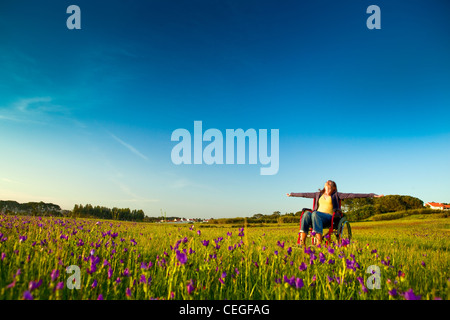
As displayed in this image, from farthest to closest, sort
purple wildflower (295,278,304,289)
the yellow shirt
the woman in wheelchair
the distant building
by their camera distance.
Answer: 1. the distant building
2. the yellow shirt
3. the woman in wheelchair
4. purple wildflower (295,278,304,289)

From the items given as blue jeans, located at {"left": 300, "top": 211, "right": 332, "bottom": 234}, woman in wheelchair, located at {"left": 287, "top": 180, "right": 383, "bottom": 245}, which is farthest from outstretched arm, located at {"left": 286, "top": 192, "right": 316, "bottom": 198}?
blue jeans, located at {"left": 300, "top": 211, "right": 332, "bottom": 234}

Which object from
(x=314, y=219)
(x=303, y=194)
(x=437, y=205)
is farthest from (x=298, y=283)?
(x=437, y=205)

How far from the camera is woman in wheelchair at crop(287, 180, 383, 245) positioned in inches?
264

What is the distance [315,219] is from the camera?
671 cm

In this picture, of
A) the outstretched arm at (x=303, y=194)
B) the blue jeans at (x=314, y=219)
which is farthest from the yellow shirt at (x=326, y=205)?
the outstretched arm at (x=303, y=194)

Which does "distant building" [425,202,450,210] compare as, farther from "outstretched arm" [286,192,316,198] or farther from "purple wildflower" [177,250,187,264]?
"purple wildflower" [177,250,187,264]

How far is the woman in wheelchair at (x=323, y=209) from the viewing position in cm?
671

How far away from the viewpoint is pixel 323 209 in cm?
763

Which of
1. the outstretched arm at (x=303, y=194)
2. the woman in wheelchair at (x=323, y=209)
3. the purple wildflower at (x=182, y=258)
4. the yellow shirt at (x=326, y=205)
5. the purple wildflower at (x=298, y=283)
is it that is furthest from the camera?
the outstretched arm at (x=303, y=194)

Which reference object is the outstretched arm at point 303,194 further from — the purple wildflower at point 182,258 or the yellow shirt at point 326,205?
the purple wildflower at point 182,258

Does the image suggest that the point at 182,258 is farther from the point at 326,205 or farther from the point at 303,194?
the point at 303,194
